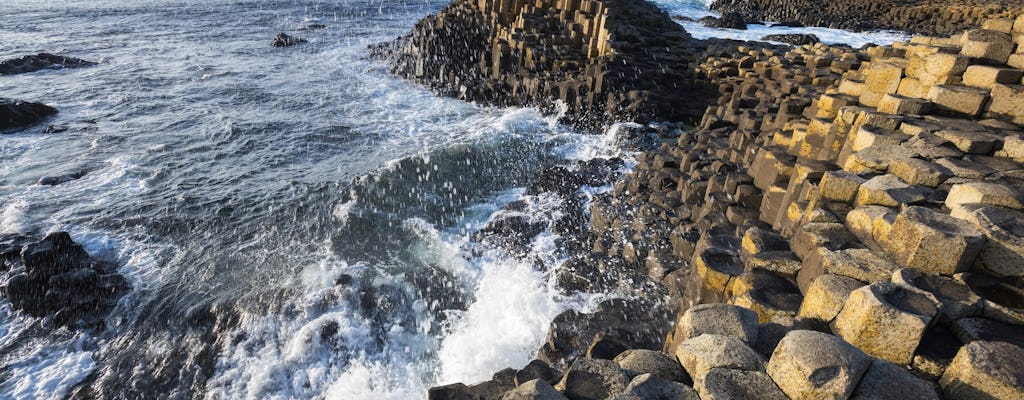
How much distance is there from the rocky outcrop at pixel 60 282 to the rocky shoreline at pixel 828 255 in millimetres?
6844

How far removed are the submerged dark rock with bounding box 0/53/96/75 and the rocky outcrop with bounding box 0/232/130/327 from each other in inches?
762

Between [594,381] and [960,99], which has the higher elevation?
[960,99]

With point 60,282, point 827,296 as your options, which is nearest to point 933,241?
point 827,296

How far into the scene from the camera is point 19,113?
50.8ft

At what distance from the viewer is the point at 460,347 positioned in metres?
7.07

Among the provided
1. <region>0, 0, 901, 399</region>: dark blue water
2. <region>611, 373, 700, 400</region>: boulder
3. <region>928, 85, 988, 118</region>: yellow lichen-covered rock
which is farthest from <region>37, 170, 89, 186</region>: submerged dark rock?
<region>928, 85, 988, 118</region>: yellow lichen-covered rock

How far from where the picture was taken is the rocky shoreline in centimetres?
314

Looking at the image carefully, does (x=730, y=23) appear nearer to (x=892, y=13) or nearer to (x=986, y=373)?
(x=892, y=13)

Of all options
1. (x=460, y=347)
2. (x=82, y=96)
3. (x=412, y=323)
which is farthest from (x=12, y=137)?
(x=460, y=347)

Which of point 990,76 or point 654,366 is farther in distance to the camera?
point 990,76

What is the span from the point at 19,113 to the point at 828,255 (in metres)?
21.5

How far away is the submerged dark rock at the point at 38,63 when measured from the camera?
21922 mm

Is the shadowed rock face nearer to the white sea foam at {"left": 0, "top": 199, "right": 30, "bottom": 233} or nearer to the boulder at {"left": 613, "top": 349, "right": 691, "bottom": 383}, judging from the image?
the boulder at {"left": 613, "top": 349, "right": 691, "bottom": 383}

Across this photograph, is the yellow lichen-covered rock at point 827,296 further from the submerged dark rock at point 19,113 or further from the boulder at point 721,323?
the submerged dark rock at point 19,113
